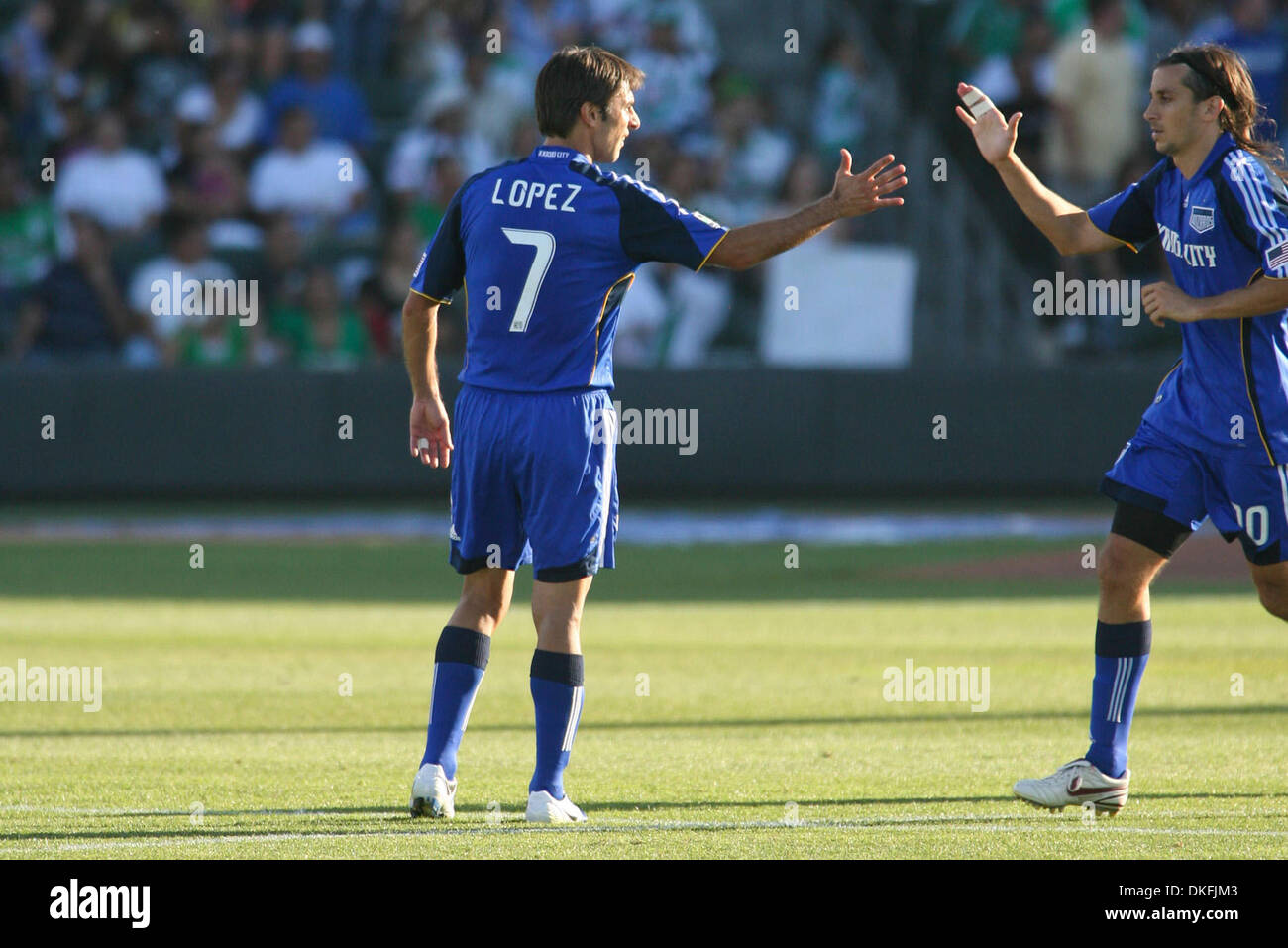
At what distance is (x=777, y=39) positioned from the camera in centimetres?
2302

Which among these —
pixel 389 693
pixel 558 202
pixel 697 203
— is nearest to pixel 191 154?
pixel 697 203

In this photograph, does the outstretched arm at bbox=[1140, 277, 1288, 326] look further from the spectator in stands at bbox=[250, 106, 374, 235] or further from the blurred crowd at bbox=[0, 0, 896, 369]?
the spectator in stands at bbox=[250, 106, 374, 235]

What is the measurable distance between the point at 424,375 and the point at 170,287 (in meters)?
13.3

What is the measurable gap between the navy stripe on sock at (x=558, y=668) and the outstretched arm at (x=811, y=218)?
1.38 metres

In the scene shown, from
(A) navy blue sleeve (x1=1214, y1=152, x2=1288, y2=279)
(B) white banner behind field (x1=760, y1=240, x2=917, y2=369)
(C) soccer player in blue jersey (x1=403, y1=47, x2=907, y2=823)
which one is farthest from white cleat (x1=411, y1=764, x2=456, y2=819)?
(B) white banner behind field (x1=760, y1=240, x2=917, y2=369)

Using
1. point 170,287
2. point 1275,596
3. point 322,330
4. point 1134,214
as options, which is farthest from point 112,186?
point 1275,596

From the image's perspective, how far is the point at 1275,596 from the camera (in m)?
6.56

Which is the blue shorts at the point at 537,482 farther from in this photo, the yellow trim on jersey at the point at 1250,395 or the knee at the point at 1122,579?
the yellow trim on jersey at the point at 1250,395

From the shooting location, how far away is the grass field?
5.91m

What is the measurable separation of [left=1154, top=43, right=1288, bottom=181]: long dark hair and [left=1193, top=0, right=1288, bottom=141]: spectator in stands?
1342 cm

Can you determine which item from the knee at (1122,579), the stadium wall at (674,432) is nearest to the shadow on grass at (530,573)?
the stadium wall at (674,432)

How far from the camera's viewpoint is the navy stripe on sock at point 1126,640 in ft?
21.6
